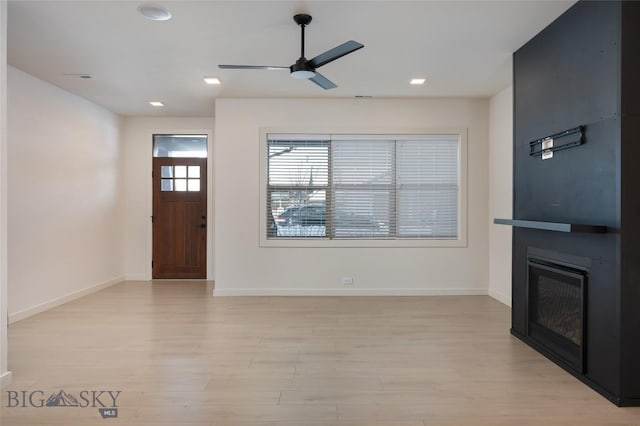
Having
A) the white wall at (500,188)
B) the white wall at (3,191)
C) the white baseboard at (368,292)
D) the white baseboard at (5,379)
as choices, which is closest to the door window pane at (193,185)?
the white baseboard at (368,292)

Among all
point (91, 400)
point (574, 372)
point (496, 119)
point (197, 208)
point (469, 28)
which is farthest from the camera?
point (197, 208)

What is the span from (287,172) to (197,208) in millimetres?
2082

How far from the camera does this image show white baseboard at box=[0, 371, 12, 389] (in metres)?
2.57

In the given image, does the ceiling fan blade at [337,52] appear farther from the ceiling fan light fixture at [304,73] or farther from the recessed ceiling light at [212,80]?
the recessed ceiling light at [212,80]

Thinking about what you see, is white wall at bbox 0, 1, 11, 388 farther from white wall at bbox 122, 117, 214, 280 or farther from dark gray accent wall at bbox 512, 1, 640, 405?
dark gray accent wall at bbox 512, 1, 640, 405

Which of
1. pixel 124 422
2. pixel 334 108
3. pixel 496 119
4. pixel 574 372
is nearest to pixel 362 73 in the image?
pixel 334 108

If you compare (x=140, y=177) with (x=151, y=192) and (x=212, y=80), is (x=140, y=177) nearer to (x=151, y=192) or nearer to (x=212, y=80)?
(x=151, y=192)

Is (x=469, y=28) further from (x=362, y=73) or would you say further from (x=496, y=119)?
(x=496, y=119)

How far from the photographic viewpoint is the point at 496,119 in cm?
519

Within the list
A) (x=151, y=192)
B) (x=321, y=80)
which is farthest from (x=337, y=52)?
(x=151, y=192)

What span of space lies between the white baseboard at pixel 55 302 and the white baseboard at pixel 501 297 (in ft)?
19.0

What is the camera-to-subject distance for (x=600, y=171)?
2.54 metres

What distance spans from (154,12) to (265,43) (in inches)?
38.9

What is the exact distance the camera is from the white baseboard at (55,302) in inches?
164
